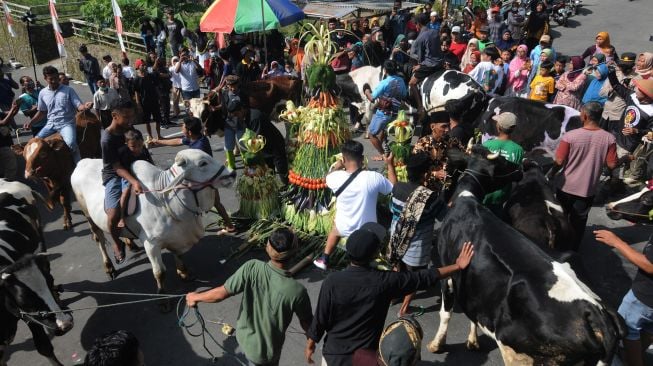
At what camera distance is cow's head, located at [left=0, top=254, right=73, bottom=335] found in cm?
417

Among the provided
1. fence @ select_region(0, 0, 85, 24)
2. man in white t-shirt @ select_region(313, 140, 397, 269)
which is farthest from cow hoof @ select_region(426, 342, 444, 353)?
fence @ select_region(0, 0, 85, 24)

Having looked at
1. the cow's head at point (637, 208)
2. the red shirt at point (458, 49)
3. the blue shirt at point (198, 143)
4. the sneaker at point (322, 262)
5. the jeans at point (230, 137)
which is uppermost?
the red shirt at point (458, 49)

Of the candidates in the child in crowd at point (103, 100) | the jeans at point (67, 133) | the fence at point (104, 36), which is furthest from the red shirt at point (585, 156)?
the fence at point (104, 36)

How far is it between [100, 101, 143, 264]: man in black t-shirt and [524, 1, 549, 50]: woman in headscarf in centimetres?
1213

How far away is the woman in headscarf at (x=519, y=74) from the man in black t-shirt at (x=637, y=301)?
652cm

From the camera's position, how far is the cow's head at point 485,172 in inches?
187

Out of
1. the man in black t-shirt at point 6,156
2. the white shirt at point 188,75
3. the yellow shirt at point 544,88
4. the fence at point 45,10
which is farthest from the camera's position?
the fence at point 45,10

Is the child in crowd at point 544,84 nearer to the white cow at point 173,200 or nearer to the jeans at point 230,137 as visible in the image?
the jeans at point 230,137

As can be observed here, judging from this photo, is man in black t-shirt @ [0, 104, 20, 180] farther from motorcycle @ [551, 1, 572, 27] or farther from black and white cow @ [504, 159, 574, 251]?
motorcycle @ [551, 1, 572, 27]

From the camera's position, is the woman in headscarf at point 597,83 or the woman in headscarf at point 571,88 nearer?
the woman in headscarf at point 597,83

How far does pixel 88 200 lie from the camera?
5.79m

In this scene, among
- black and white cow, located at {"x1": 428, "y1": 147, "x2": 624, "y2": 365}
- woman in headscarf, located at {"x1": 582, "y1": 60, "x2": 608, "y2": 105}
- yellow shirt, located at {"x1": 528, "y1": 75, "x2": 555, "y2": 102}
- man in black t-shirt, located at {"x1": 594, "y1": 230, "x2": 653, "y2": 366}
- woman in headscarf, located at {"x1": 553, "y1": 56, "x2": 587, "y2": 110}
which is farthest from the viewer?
yellow shirt, located at {"x1": 528, "y1": 75, "x2": 555, "y2": 102}

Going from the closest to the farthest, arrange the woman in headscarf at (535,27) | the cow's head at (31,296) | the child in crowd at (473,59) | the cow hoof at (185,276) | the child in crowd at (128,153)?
1. the cow's head at (31,296)
2. the child in crowd at (128,153)
3. the cow hoof at (185,276)
4. the child in crowd at (473,59)
5. the woman in headscarf at (535,27)

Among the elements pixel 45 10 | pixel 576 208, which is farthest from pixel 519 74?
pixel 45 10
